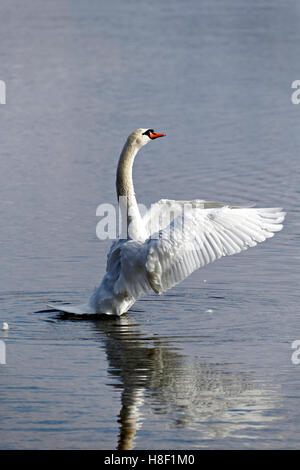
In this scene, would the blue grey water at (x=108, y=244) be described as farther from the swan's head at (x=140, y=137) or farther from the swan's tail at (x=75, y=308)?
the swan's head at (x=140, y=137)

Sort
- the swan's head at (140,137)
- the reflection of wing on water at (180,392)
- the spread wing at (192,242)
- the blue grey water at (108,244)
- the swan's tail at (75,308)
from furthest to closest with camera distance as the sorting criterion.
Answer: the swan's head at (140,137) < the swan's tail at (75,308) < the spread wing at (192,242) < the blue grey water at (108,244) < the reflection of wing on water at (180,392)

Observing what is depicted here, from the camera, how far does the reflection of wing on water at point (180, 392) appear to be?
23.8 feet

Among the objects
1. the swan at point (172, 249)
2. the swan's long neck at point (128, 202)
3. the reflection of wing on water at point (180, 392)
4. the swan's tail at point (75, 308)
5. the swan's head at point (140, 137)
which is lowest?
the reflection of wing on water at point (180, 392)

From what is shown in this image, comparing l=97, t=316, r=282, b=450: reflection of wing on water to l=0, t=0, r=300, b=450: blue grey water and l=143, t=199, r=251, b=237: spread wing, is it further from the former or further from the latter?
l=143, t=199, r=251, b=237: spread wing

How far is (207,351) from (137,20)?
27.9 meters

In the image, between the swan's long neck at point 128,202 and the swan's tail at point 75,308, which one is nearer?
the swan's tail at point 75,308

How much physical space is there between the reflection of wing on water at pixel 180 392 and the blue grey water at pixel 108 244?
0.02 metres

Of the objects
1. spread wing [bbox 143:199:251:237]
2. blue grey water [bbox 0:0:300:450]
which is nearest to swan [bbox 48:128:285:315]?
blue grey water [bbox 0:0:300:450]

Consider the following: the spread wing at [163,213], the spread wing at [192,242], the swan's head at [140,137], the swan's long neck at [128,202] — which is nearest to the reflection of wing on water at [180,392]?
the spread wing at [192,242]

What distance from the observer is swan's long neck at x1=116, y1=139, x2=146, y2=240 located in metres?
10.4

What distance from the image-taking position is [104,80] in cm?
2416

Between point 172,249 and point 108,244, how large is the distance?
2928mm

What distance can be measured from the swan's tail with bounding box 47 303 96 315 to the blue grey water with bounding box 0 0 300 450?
110 mm

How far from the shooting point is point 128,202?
34.9 feet
